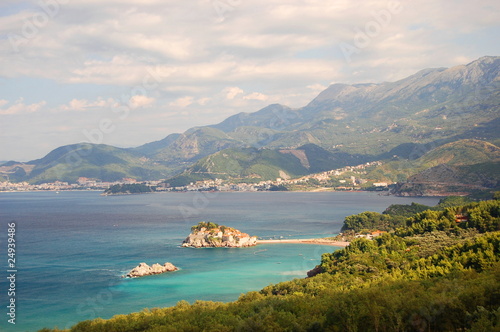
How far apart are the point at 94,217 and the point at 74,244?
119 ft

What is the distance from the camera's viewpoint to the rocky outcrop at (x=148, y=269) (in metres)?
43.8

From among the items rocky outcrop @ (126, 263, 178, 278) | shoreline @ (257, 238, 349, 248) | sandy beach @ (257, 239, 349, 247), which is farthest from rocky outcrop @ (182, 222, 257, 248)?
rocky outcrop @ (126, 263, 178, 278)

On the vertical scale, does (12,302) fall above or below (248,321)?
below

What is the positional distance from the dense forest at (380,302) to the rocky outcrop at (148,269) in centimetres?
1917

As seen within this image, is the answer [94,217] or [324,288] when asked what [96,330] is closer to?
[324,288]

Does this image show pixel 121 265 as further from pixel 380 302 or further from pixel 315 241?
pixel 380 302

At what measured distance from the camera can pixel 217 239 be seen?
6359cm

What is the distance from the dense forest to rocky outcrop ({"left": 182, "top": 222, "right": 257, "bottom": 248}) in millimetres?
31686

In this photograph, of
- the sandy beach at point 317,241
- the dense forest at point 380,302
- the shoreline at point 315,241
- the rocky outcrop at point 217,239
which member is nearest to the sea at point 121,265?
the rocky outcrop at point 217,239

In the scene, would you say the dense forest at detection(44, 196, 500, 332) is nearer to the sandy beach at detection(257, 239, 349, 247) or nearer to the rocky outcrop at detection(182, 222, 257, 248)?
the sandy beach at detection(257, 239, 349, 247)

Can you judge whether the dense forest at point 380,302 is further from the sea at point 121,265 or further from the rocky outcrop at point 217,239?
the rocky outcrop at point 217,239

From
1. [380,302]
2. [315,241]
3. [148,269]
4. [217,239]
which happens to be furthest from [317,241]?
[380,302]

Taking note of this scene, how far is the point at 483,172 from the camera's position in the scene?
122688 millimetres

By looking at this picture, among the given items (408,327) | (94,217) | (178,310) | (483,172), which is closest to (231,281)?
(178,310)
